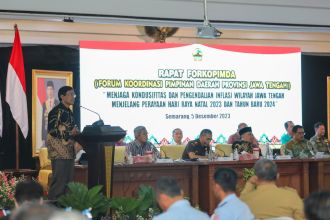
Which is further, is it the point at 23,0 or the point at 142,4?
the point at 142,4

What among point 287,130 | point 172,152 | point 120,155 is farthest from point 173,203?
point 287,130

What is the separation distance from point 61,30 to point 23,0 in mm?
3079

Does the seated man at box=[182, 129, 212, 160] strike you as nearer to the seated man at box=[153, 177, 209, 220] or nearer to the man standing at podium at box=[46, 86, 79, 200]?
the man standing at podium at box=[46, 86, 79, 200]

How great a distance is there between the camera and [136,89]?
1061 centimetres

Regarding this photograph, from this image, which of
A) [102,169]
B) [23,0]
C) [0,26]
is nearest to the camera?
[102,169]

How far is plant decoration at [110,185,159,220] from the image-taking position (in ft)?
17.4

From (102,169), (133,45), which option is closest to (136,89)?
(133,45)

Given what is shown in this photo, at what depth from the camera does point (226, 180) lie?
3.97 metres

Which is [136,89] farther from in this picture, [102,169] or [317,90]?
[102,169]

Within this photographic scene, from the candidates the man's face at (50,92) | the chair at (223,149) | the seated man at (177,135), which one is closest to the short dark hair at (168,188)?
the chair at (223,149)

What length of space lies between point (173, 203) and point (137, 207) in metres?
1.81

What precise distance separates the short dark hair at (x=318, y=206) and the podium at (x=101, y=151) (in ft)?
11.2

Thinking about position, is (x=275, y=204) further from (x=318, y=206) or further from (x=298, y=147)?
(x=298, y=147)

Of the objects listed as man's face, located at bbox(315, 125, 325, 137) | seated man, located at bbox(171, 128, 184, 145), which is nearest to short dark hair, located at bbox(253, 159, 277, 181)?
man's face, located at bbox(315, 125, 325, 137)
